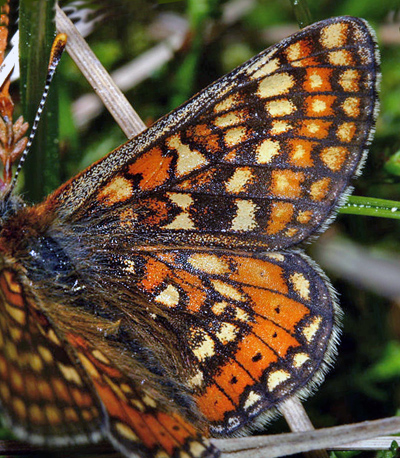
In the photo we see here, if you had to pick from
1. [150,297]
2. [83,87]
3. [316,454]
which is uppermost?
[83,87]

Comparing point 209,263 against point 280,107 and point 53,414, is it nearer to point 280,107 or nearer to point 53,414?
point 280,107

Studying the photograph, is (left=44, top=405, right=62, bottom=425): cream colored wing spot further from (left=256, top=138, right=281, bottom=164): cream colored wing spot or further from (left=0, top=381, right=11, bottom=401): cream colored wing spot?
(left=256, top=138, right=281, bottom=164): cream colored wing spot

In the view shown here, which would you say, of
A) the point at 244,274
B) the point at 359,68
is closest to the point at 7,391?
the point at 244,274

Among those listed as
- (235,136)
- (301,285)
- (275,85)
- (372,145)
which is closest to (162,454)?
(301,285)

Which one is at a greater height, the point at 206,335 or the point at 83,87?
the point at 83,87

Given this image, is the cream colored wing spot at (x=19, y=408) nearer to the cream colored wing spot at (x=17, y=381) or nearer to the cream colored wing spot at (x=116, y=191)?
the cream colored wing spot at (x=17, y=381)

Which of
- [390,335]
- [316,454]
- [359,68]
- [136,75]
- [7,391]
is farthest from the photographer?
[136,75]

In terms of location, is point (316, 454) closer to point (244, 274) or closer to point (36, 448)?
point (244, 274)

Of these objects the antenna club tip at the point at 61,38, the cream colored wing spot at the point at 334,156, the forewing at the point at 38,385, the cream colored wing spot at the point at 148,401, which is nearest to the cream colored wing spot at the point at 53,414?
the forewing at the point at 38,385
